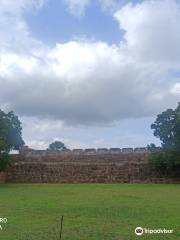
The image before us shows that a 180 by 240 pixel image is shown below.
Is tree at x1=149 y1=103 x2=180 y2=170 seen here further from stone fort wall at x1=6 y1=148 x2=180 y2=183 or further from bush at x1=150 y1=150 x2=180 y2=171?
stone fort wall at x1=6 y1=148 x2=180 y2=183

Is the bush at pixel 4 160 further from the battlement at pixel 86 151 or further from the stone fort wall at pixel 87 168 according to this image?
the battlement at pixel 86 151

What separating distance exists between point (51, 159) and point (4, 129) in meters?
7.97

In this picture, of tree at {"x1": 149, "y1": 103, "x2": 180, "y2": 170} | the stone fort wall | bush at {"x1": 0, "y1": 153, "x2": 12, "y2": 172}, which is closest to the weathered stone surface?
the stone fort wall

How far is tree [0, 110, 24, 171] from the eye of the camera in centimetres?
2976

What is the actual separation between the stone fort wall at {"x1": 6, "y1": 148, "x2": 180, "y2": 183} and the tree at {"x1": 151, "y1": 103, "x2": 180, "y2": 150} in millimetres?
3326

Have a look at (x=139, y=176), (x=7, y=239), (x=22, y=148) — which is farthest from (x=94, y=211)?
(x=22, y=148)

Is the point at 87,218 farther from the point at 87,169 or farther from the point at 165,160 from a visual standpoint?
the point at 87,169

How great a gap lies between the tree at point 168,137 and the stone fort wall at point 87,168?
2422 millimetres

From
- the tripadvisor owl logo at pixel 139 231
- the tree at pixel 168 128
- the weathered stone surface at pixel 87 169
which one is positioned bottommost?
the tripadvisor owl logo at pixel 139 231

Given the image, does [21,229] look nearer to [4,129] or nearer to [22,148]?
[4,129]

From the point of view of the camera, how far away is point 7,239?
10031 millimetres

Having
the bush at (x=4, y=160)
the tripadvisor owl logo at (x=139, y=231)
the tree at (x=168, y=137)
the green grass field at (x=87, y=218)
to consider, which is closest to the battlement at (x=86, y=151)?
the tree at (x=168, y=137)

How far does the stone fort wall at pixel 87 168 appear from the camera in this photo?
35569mm

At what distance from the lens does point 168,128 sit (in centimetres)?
3234
